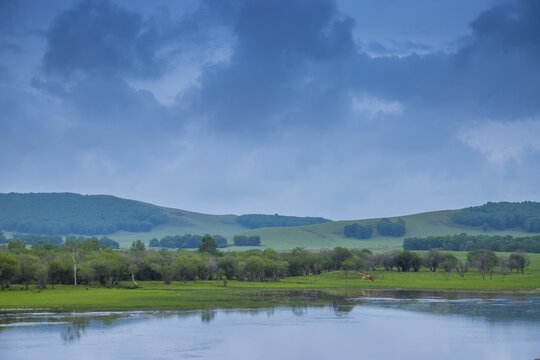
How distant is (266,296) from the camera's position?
8731 cm

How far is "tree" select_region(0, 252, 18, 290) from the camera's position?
90.2 metres

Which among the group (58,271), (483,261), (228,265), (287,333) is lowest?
(287,333)

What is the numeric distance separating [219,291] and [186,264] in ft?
67.3

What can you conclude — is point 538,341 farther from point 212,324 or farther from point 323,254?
point 323,254

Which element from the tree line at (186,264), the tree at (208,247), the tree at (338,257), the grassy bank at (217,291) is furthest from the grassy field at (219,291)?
the tree at (208,247)

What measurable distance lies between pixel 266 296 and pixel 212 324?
28.4m

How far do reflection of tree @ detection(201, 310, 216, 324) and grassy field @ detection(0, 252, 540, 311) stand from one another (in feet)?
14.6

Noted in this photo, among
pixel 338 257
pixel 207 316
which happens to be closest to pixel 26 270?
pixel 207 316

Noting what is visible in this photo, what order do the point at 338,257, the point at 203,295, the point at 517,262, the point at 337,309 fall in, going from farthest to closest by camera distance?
the point at 338,257 → the point at 517,262 → the point at 203,295 → the point at 337,309

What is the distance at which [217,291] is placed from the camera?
94.8 meters

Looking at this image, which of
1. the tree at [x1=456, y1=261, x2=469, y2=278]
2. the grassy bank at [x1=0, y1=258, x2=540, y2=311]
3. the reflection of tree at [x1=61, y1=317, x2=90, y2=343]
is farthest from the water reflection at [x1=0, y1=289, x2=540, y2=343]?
the tree at [x1=456, y1=261, x2=469, y2=278]

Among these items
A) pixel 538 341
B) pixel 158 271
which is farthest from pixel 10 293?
pixel 538 341

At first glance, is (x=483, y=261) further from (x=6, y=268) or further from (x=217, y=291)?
(x=6, y=268)

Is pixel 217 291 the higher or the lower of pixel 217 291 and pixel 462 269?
the lower
